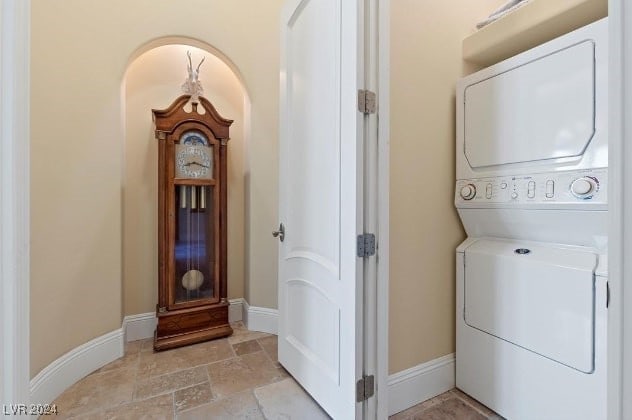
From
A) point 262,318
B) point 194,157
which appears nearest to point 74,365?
point 262,318

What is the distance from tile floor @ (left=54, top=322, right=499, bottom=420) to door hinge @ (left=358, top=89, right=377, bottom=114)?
144cm

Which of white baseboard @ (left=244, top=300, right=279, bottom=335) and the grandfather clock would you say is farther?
white baseboard @ (left=244, top=300, right=279, bottom=335)

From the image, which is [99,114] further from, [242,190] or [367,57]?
[367,57]

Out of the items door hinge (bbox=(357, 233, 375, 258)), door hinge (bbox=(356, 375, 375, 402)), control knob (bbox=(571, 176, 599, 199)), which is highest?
control knob (bbox=(571, 176, 599, 199))

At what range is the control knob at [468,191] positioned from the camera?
1.53m

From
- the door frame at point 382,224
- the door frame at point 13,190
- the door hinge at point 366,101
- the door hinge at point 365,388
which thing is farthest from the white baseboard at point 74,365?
the door hinge at point 366,101

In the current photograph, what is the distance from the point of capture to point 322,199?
4.86ft

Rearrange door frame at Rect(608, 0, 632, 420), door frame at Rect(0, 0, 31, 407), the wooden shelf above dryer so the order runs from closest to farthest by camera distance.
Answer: door frame at Rect(608, 0, 632, 420) → door frame at Rect(0, 0, 31, 407) → the wooden shelf above dryer

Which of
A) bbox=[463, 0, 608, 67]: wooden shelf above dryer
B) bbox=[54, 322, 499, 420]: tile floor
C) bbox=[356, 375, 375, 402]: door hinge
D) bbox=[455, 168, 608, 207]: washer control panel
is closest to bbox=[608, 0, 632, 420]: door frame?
bbox=[455, 168, 608, 207]: washer control panel

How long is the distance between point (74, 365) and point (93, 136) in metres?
1.34

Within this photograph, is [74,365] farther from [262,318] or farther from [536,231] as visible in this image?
[536,231]

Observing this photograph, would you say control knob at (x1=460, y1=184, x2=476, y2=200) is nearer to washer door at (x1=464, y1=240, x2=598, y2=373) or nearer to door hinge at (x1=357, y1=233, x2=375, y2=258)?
washer door at (x1=464, y1=240, x2=598, y2=373)

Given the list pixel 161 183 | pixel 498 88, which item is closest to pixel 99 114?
pixel 161 183

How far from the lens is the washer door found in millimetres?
1147
